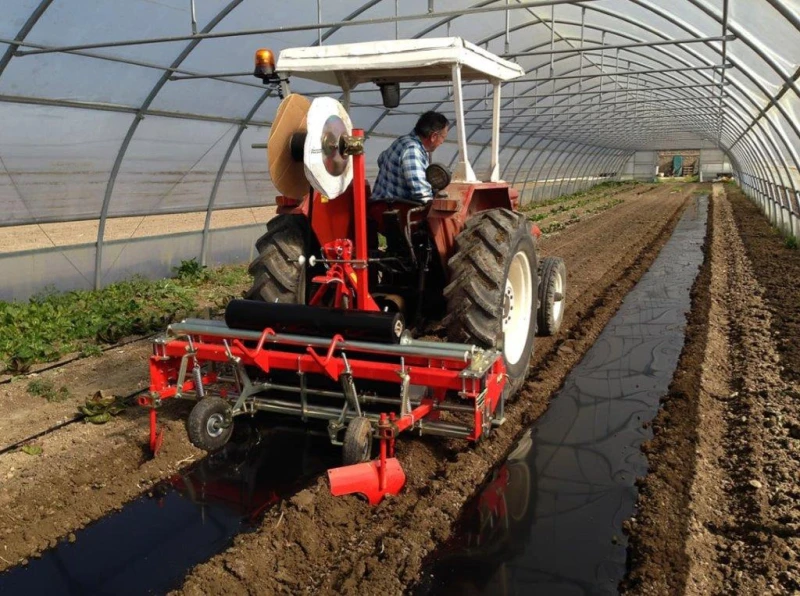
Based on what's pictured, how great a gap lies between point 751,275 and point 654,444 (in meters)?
6.66

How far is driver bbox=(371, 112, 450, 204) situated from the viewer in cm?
424

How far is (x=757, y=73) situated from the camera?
10148 mm

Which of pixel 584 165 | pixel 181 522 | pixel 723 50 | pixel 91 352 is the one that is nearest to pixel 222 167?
pixel 91 352

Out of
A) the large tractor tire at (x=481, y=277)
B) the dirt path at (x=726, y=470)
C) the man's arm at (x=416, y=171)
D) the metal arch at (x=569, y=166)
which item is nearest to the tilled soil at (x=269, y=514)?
the large tractor tire at (x=481, y=277)

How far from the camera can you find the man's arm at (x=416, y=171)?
4.23 metres

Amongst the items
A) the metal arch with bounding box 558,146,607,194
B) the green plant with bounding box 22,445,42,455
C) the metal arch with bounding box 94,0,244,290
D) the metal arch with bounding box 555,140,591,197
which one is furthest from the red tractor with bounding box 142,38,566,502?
the metal arch with bounding box 558,146,607,194

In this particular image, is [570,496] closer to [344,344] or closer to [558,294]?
[344,344]

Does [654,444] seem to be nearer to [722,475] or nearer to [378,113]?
[722,475]

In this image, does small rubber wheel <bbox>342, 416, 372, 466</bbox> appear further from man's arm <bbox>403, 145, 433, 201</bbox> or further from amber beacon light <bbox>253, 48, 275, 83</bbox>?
amber beacon light <bbox>253, 48, 275, 83</bbox>

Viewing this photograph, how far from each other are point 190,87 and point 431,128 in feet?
17.9

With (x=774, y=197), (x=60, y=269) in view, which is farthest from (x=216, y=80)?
(x=774, y=197)

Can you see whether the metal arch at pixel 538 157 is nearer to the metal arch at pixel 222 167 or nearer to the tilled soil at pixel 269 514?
the metal arch at pixel 222 167

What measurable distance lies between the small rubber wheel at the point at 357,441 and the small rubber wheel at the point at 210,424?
0.90 m

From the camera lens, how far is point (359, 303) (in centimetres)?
388
